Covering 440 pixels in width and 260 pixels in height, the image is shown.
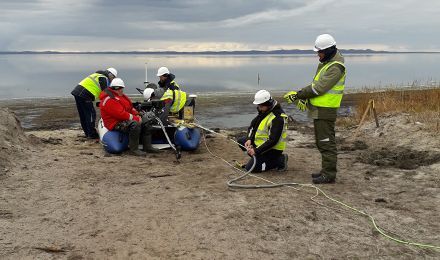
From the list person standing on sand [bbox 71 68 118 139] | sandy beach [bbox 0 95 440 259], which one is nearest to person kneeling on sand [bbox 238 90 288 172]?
sandy beach [bbox 0 95 440 259]

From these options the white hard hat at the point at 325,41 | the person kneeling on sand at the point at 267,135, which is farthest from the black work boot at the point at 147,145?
the white hard hat at the point at 325,41

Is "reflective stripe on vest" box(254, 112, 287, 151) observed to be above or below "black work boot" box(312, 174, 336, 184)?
above

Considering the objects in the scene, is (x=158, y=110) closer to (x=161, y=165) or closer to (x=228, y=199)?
(x=161, y=165)

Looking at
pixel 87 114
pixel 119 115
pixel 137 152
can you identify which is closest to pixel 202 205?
pixel 137 152

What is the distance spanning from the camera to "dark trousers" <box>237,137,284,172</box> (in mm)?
7445

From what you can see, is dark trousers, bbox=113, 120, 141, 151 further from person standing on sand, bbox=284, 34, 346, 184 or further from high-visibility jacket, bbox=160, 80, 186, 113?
person standing on sand, bbox=284, 34, 346, 184

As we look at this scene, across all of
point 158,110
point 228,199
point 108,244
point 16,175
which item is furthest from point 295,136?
point 108,244

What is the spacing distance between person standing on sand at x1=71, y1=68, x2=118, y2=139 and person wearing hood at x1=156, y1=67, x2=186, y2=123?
4.36 feet

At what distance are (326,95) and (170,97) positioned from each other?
152 inches

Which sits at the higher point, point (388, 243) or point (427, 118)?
point (427, 118)

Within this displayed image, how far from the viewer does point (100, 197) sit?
607 centimetres

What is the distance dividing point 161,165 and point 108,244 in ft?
12.2

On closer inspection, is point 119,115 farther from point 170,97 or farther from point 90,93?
point 90,93

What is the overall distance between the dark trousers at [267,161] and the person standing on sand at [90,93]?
454 cm
